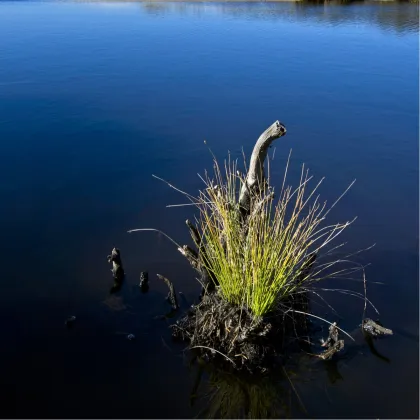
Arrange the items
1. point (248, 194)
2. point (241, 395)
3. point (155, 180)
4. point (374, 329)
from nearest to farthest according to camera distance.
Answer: point (241, 395) → point (248, 194) → point (374, 329) → point (155, 180)

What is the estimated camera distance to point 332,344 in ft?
12.3

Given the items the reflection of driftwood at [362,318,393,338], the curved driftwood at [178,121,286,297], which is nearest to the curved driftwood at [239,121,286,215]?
the curved driftwood at [178,121,286,297]

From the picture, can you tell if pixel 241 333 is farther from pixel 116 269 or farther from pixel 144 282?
pixel 116 269

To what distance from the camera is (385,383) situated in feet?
12.0

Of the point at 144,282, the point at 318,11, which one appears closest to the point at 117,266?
the point at 144,282

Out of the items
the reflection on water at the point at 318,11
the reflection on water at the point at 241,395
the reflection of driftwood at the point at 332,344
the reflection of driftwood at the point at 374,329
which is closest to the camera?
the reflection on water at the point at 241,395

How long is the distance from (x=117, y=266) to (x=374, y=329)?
2190 mm

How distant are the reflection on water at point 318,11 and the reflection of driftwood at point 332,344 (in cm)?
1402

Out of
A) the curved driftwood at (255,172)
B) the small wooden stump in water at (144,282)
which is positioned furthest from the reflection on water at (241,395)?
the curved driftwood at (255,172)

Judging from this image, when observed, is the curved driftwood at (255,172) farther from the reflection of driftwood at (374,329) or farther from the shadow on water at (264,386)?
the reflection of driftwood at (374,329)

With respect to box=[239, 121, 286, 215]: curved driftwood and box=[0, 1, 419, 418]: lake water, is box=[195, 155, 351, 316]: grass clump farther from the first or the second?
box=[0, 1, 419, 418]: lake water

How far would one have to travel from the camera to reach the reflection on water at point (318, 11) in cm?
1678

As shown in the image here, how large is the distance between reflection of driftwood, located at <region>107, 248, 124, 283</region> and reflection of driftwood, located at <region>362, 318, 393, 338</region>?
2097 millimetres

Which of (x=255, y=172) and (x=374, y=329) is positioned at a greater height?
(x=255, y=172)
